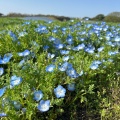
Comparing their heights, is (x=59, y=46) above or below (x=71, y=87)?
above

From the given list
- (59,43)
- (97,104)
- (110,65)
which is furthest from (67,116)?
(59,43)

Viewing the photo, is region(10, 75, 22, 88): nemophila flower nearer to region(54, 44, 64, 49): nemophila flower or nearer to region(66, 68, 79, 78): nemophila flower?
region(66, 68, 79, 78): nemophila flower

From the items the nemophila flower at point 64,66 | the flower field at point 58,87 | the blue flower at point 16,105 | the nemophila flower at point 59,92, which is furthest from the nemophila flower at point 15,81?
the nemophila flower at point 64,66

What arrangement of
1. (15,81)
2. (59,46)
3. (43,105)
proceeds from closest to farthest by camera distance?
(43,105) → (15,81) → (59,46)

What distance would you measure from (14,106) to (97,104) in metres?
0.75

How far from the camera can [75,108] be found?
94.8 inches

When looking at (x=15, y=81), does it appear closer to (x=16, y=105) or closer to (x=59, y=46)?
(x=16, y=105)

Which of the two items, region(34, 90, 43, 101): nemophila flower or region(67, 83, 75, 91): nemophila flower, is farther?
region(67, 83, 75, 91): nemophila flower

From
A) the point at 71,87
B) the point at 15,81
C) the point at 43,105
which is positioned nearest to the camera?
the point at 43,105

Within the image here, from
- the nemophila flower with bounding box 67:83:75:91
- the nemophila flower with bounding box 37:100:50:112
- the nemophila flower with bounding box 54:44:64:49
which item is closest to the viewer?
the nemophila flower with bounding box 37:100:50:112

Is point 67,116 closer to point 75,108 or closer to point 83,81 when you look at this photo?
point 75,108

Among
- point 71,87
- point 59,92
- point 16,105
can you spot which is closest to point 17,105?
point 16,105

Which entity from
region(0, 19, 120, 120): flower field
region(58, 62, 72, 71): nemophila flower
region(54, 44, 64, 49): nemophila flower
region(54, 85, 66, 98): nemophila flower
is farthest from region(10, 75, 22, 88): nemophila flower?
region(54, 44, 64, 49): nemophila flower

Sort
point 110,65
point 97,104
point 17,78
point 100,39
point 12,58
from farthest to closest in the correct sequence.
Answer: point 100,39 → point 12,58 → point 110,65 → point 97,104 → point 17,78
